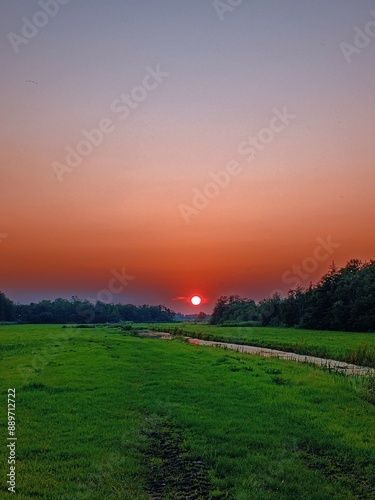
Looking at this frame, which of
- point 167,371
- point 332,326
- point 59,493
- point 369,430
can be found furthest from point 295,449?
point 332,326

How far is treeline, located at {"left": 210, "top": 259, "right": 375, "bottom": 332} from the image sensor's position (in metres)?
97.1

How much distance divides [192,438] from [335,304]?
98.4m

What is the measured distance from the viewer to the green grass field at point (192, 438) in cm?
908

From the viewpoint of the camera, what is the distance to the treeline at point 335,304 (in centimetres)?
9712

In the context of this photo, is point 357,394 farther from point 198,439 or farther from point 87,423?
point 87,423

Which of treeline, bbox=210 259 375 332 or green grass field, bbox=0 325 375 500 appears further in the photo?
treeline, bbox=210 259 375 332

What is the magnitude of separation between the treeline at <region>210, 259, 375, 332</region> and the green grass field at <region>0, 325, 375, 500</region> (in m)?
81.3

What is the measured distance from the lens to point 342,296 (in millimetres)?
106500

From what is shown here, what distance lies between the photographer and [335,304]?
10375cm

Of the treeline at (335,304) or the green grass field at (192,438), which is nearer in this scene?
the green grass field at (192,438)

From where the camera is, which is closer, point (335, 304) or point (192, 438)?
point (192, 438)

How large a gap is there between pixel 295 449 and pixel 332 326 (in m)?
101

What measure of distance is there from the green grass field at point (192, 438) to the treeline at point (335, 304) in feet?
267

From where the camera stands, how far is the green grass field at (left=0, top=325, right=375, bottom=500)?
9.08m
